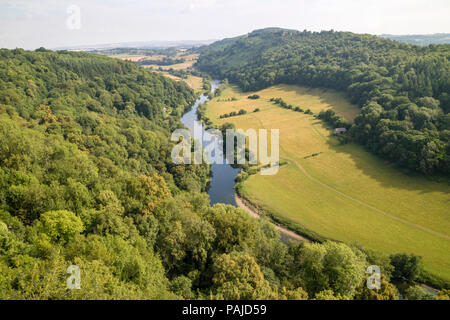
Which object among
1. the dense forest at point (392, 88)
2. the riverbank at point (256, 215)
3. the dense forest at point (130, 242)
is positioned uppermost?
the dense forest at point (392, 88)

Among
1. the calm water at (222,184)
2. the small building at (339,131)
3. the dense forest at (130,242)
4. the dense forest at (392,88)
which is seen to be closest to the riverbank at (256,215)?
the calm water at (222,184)

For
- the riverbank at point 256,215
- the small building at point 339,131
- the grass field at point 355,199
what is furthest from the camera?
the small building at point 339,131

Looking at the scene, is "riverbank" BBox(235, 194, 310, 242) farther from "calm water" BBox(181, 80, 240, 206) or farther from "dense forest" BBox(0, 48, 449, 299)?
"dense forest" BBox(0, 48, 449, 299)

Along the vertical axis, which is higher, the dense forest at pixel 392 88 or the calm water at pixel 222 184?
the dense forest at pixel 392 88

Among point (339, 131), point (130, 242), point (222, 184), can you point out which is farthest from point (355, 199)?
point (130, 242)

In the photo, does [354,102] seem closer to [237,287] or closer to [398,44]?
[398,44]

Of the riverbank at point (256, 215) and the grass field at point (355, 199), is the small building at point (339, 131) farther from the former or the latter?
the riverbank at point (256, 215)

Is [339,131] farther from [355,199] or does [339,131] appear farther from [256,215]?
[256,215]

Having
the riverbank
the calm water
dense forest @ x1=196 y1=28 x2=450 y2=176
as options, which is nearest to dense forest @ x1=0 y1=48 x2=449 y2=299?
the calm water
